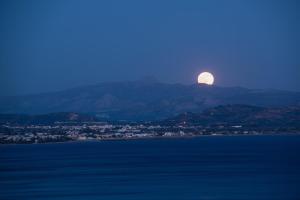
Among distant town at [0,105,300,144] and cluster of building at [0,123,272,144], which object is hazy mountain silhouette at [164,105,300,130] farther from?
cluster of building at [0,123,272,144]

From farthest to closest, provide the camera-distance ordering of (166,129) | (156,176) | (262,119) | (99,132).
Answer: (262,119)
(166,129)
(99,132)
(156,176)

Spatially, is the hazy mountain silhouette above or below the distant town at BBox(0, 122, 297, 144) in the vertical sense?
above

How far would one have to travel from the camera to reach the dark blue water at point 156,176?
2383 inches

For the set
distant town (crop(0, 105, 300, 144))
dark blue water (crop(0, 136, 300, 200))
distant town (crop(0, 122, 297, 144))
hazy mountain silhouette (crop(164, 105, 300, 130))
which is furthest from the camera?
hazy mountain silhouette (crop(164, 105, 300, 130))

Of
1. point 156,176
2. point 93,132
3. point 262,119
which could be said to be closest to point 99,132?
point 93,132

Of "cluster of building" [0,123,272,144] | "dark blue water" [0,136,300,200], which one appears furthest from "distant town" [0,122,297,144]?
"dark blue water" [0,136,300,200]

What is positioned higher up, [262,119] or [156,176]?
[262,119]

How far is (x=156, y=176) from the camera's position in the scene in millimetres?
76625

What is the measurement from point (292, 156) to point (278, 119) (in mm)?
87660

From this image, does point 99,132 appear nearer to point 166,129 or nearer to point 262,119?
point 166,129

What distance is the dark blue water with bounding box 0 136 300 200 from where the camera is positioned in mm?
60531

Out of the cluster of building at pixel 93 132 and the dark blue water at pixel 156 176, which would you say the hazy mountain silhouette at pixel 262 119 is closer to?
the cluster of building at pixel 93 132

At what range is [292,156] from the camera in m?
103

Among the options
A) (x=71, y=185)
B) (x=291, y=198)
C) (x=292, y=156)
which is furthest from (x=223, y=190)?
(x=292, y=156)
